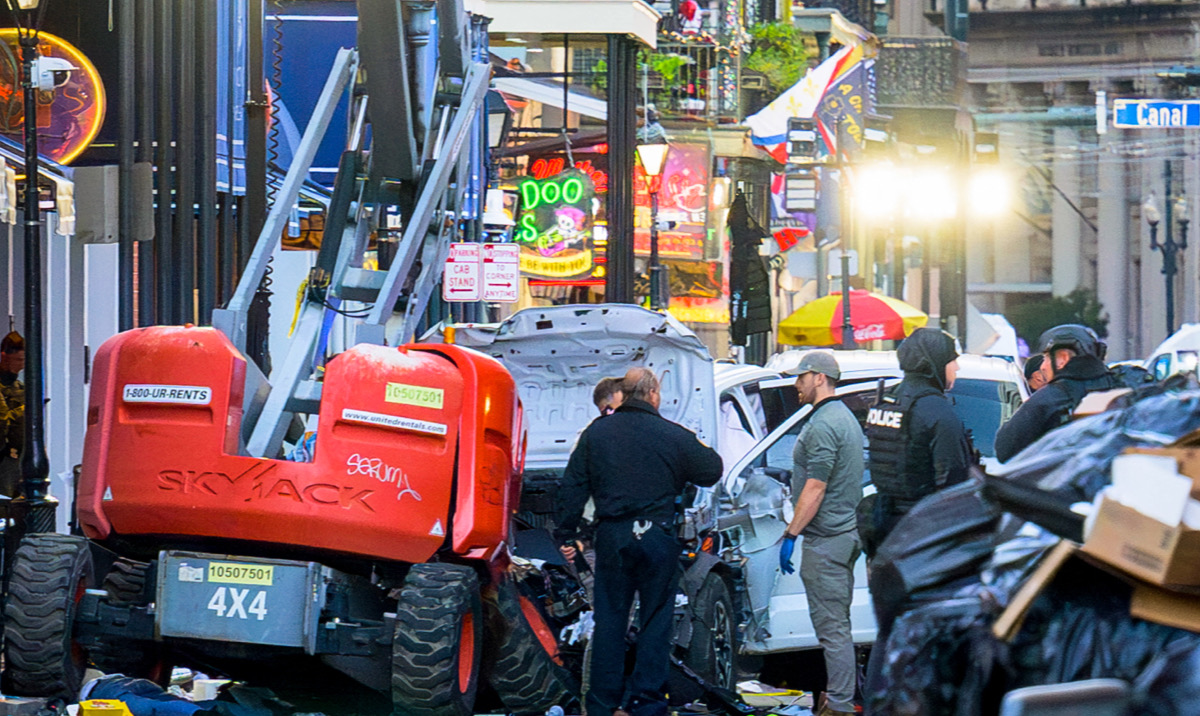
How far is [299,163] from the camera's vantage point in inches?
403

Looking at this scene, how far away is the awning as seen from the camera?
29.7m

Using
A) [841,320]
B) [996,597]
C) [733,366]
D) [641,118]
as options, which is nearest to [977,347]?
[841,320]

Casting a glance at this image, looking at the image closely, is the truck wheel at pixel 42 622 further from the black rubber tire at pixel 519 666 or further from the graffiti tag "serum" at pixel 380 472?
the black rubber tire at pixel 519 666

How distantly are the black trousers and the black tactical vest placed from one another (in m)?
1.13

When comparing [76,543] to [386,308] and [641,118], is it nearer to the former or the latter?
[386,308]

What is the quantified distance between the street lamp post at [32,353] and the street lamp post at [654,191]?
13.9 meters

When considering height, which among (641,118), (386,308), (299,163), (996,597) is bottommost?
(996,597)

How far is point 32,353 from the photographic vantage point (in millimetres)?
11664

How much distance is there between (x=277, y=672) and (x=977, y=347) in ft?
93.4

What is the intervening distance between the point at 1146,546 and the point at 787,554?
6.22 m

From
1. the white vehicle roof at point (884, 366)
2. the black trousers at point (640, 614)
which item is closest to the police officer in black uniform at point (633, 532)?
the black trousers at point (640, 614)

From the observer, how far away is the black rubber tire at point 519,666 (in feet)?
30.2

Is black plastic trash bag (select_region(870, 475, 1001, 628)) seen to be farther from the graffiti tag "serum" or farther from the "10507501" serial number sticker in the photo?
the "10507501" serial number sticker

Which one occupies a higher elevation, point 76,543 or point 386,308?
point 386,308
